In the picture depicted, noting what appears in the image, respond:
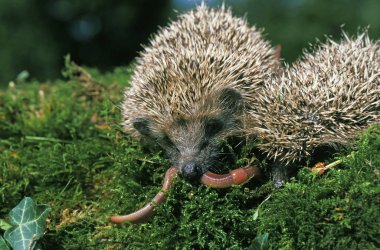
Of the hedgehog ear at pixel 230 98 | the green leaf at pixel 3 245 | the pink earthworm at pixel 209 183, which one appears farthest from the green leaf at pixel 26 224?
the hedgehog ear at pixel 230 98

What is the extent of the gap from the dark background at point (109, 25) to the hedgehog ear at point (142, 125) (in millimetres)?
7517

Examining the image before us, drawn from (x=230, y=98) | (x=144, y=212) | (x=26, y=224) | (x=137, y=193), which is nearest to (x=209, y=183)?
(x=144, y=212)

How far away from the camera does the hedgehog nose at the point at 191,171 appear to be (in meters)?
3.08

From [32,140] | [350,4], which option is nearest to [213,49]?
[32,140]

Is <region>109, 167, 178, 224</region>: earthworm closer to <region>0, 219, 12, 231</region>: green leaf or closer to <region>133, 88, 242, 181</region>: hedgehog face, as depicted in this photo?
<region>133, 88, 242, 181</region>: hedgehog face

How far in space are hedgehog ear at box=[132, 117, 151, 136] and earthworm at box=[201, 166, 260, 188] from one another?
21.7 inches

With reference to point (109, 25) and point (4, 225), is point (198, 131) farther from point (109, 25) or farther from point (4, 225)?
point (109, 25)

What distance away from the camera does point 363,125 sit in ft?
9.98

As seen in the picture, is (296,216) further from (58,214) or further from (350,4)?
(350,4)

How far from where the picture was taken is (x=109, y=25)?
12.7 m

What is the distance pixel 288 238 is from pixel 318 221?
0.51ft

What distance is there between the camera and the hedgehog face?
129 inches

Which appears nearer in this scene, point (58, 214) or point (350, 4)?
point (58, 214)

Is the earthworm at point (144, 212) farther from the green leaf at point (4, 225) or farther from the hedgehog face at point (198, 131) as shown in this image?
the green leaf at point (4, 225)
